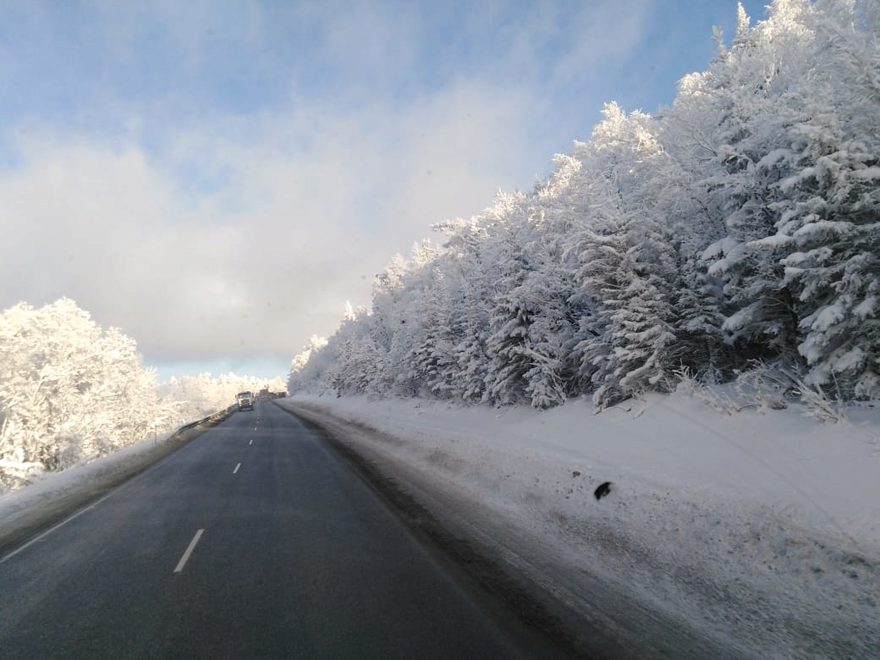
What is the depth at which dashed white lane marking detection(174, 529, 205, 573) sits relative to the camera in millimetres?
6816

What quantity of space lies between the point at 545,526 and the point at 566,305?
43.2 ft

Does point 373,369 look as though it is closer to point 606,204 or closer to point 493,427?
point 493,427

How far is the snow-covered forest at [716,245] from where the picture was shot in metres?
8.64

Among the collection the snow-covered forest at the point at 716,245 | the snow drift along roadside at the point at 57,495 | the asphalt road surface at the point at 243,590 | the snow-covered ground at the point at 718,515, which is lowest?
the snow-covered ground at the point at 718,515

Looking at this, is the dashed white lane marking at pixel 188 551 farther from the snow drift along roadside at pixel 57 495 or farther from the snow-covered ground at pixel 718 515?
the snow-covered ground at pixel 718 515

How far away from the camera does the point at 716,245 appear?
1175 centimetres

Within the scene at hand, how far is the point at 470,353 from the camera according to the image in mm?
26359

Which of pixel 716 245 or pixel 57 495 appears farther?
pixel 57 495

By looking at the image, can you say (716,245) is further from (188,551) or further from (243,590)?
(188,551)

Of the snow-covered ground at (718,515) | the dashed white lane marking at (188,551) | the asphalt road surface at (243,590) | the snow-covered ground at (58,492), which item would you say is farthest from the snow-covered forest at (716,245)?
the snow-covered ground at (58,492)

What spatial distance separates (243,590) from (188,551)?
2.14m

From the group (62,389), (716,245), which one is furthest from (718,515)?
(62,389)

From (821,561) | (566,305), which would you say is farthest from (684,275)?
(821,561)

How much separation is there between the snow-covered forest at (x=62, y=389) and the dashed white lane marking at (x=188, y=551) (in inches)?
656
